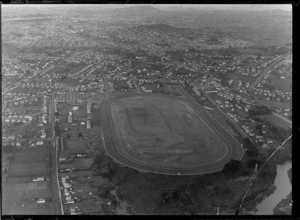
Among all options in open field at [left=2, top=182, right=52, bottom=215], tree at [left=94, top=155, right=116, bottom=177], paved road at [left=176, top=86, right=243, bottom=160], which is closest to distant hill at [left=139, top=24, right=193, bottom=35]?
paved road at [left=176, top=86, right=243, bottom=160]

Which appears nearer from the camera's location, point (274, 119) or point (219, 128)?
point (274, 119)

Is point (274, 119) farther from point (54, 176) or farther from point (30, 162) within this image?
point (30, 162)

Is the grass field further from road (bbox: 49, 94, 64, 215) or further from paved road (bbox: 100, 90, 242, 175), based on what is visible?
road (bbox: 49, 94, 64, 215)

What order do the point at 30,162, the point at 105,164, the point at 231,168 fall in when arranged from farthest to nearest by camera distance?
the point at 231,168, the point at 105,164, the point at 30,162

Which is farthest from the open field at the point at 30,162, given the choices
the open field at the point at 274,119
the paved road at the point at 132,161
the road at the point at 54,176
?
the open field at the point at 274,119

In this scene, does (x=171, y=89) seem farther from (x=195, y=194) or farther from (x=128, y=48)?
(x=195, y=194)

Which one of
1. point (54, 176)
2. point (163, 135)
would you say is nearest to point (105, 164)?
point (54, 176)
